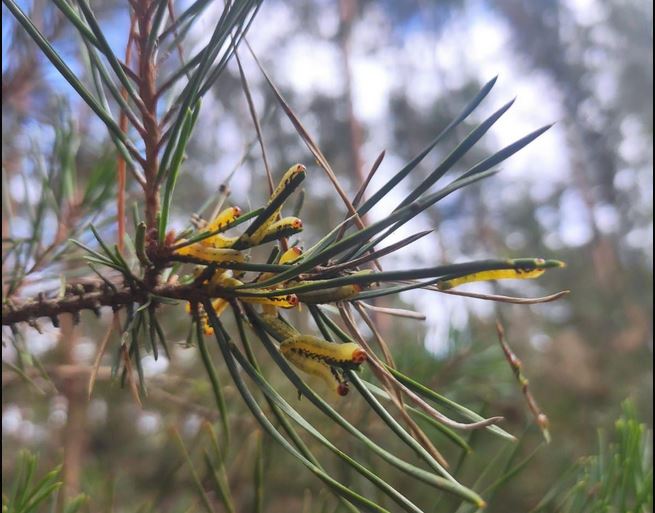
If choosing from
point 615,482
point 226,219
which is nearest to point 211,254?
point 226,219

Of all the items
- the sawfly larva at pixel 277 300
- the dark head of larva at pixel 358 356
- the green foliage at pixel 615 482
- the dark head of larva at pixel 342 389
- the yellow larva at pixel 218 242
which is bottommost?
the green foliage at pixel 615 482

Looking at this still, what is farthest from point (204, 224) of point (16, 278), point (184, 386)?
point (184, 386)

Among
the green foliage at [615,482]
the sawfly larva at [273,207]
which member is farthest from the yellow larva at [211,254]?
the green foliage at [615,482]

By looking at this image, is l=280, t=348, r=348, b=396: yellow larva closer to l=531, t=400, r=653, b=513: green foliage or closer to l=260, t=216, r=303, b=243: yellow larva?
l=260, t=216, r=303, b=243: yellow larva

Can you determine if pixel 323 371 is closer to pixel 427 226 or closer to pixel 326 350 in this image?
pixel 326 350

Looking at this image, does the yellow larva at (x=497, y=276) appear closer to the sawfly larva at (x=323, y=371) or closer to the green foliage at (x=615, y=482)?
the sawfly larva at (x=323, y=371)

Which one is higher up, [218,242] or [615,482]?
[218,242]
